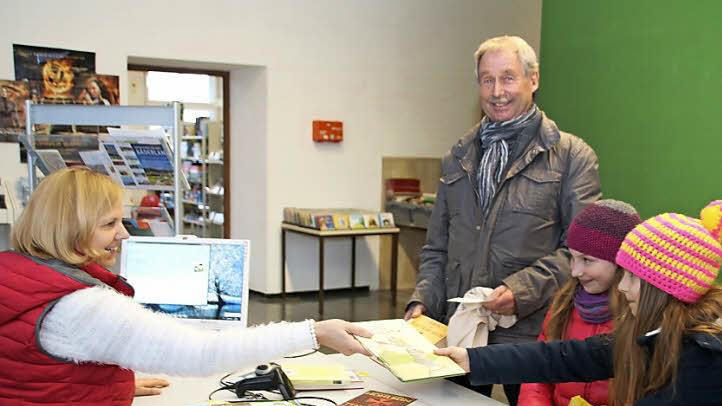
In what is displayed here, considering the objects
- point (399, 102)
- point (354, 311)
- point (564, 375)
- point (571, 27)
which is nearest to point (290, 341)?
point (564, 375)

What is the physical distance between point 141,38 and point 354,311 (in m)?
3.05

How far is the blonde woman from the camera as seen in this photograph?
1.50 m

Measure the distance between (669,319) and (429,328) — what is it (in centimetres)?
92

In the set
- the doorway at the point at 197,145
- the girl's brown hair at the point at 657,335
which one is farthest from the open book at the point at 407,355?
the doorway at the point at 197,145

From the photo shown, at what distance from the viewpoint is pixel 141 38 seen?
6.05 m

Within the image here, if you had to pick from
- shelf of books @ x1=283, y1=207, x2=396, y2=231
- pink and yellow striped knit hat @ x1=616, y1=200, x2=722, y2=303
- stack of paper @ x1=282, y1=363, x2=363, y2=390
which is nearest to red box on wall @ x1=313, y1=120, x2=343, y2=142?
shelf of books @ x1=283, y1=207, x2=396, y2=231

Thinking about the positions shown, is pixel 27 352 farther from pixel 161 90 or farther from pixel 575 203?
pixel 161 90

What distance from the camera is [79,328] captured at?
1504mm

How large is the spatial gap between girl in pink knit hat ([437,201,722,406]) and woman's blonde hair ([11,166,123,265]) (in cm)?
128

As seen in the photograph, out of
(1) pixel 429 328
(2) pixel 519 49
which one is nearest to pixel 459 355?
(1) pixel 429 328

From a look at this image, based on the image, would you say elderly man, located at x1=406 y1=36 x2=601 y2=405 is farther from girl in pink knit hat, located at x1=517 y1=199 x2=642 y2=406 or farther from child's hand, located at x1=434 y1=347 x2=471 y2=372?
child's hand, located at x1=434 y1=347 x2=471 y2=372

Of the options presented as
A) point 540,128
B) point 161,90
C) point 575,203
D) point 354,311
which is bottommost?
point 354,311

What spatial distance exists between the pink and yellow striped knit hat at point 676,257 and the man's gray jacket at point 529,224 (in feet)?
2.38

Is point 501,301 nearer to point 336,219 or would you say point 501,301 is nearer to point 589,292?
point 589,292
